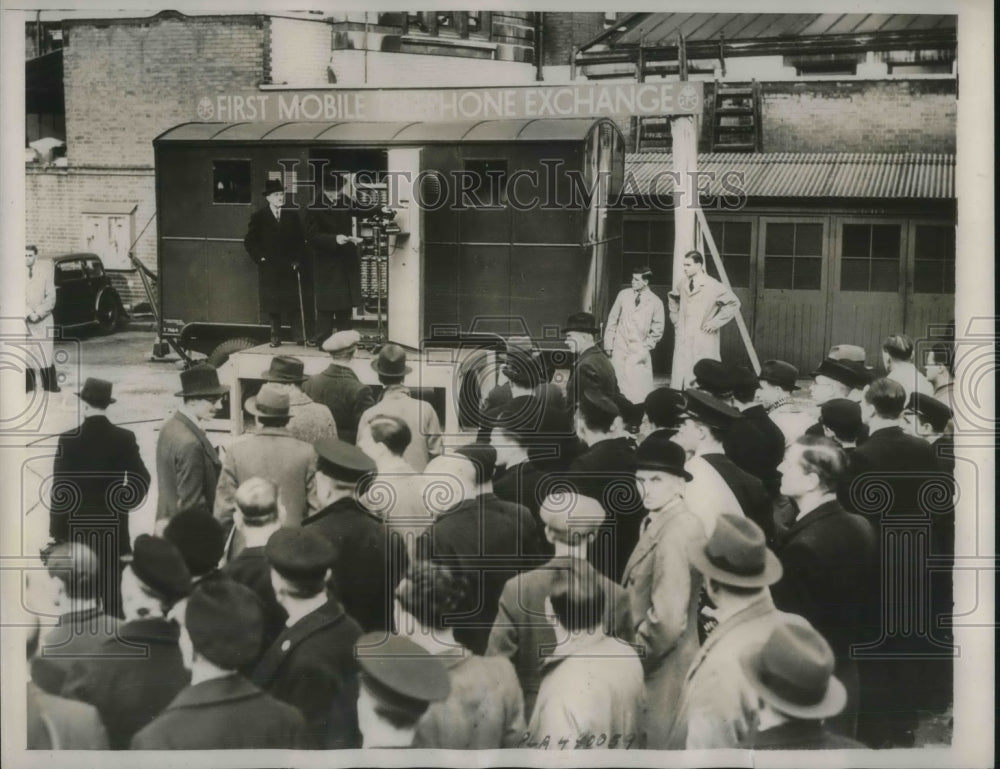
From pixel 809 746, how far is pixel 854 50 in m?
3.13

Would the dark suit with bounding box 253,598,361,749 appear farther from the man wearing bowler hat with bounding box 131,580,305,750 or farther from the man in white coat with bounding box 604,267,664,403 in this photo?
the man in white coat with bounding box 604,267,664,403

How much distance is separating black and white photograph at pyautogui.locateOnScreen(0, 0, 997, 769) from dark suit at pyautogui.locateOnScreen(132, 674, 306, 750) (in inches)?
0.5

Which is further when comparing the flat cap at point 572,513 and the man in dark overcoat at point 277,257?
the man in dark overcoat at point 277,257

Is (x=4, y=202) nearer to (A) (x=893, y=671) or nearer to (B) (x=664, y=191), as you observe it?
(B) (x=664, y=191)

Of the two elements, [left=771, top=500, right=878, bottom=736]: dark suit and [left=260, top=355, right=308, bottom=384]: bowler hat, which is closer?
[left=771, top=500, right=878, bottom=736]: dark suit

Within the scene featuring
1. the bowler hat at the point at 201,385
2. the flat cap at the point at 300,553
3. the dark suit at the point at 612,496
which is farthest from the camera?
the bowler hat at the point at 201,385

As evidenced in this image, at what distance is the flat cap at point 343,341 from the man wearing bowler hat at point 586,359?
967 mm

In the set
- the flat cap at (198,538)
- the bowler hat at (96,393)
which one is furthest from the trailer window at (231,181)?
the flat cap at (198,538)

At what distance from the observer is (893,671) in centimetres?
479

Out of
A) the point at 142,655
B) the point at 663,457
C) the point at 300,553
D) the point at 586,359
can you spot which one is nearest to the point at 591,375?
the point at 586,359

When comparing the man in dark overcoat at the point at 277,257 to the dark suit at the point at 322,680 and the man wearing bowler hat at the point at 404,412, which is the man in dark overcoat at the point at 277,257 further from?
the dark suit at the point at 322,680

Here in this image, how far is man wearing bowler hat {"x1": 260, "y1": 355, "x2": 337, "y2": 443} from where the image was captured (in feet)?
15.7

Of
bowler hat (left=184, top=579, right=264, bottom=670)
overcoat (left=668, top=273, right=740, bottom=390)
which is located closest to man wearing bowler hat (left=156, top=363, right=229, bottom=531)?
bowler hat (left=184, top=579, right=264, bottom=670)

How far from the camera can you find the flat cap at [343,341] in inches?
193
